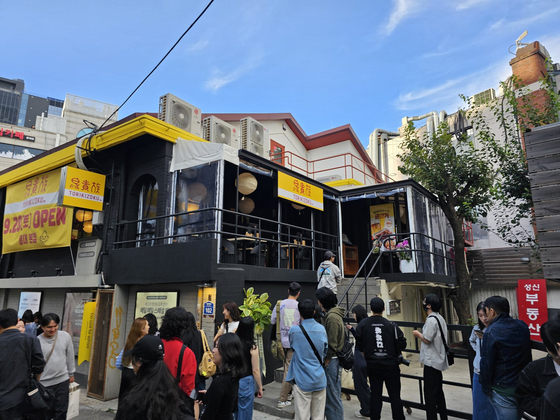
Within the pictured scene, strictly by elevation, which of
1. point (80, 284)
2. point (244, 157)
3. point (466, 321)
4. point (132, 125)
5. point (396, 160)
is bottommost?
point (466, 321)

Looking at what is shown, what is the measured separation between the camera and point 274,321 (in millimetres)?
6543

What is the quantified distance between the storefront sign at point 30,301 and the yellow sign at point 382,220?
11.7 meters

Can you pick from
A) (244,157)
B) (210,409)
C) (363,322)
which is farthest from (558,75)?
(210,409)

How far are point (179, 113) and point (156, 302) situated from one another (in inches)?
204

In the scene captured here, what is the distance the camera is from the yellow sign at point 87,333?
8.85m

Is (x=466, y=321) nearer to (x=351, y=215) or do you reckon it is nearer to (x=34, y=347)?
(x=351, y=215)

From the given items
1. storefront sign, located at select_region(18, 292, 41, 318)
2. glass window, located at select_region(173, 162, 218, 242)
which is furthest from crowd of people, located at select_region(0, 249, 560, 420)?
storefront sign, located at select_region(18, 292, 41, 318)

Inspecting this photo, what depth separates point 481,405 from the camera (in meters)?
4.17

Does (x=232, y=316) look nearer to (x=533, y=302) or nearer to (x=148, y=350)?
(x=148, y=350)

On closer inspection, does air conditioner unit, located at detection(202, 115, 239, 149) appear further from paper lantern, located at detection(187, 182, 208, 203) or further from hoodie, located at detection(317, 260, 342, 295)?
hoodie, located at detection(317, 260, 342, 295)

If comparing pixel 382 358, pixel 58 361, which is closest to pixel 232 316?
pixel 382 358

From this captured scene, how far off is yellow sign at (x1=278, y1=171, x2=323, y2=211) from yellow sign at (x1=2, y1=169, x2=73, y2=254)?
19.8 feet

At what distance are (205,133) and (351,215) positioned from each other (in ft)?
22.3

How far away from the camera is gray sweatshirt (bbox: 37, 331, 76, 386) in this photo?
478cm
